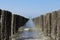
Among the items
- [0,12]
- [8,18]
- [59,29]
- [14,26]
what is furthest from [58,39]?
[14,26]

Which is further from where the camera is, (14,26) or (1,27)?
(14,26)

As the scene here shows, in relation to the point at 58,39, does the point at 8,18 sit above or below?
above

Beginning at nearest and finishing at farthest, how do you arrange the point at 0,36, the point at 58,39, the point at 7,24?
the point at 0,36 → the point at 7,24 → the point at 58,39

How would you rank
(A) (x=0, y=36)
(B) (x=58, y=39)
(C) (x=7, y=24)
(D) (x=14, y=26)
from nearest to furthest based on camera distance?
1. (A) (x=0, y=36)
2. (C) (x=7, y=24)
3. (B) (x=58, y=39)
4. (D) (x=14, y=26)

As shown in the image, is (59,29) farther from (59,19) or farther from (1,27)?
(1,27)

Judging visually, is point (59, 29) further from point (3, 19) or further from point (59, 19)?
point (3, 19)

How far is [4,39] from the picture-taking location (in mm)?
12281

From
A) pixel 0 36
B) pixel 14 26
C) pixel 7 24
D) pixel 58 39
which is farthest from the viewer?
pixel 14 26

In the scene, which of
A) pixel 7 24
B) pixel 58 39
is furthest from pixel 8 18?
pixel 58 39

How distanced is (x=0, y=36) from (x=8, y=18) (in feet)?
4.35

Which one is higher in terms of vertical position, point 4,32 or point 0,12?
point 0,12

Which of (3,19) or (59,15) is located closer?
(3,19)

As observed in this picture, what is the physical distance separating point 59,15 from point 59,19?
9.0 inches

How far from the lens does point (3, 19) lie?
12.4 metres
